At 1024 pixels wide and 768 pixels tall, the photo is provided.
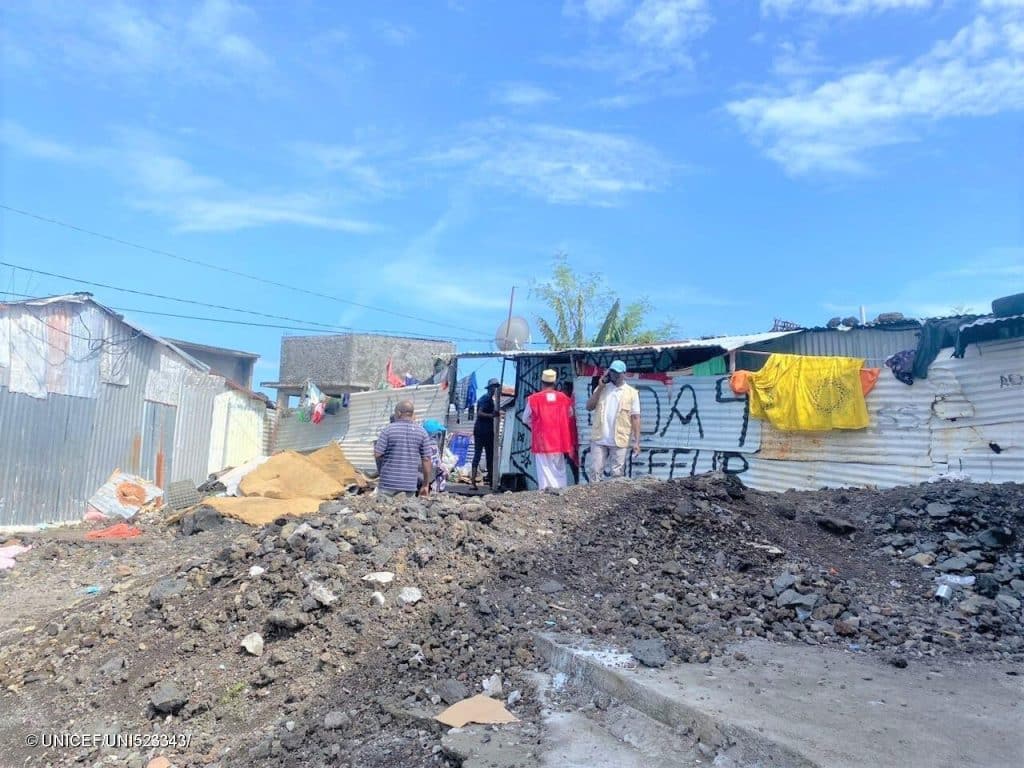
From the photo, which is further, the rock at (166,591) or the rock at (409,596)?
the rock at (166,591)

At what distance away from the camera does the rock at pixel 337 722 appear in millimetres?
4242

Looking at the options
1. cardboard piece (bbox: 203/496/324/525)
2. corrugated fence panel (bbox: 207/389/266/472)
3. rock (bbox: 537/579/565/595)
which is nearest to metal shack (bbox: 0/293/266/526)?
corrugated fence panel (bbox: 207/389/266/472)

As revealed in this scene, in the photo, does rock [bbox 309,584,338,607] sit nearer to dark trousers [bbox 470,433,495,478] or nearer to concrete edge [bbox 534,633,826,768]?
concrete edge [bbox 534,633,826,768]

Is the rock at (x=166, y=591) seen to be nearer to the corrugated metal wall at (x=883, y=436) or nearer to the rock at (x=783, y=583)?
the rock at (x=783, y=583)

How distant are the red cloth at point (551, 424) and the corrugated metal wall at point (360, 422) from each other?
20.5ft

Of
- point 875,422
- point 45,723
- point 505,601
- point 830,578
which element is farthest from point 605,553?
point 875,422

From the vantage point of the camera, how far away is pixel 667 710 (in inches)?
143

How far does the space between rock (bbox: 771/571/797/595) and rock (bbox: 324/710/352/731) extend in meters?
2.77

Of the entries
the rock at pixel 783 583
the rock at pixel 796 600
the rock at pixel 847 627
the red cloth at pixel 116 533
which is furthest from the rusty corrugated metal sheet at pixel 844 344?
the red cloth at pixel 116 533

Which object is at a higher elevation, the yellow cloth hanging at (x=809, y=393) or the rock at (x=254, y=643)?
the yellow cloth hanging at (x=809, y=393)

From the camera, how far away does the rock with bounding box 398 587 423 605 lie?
540cm

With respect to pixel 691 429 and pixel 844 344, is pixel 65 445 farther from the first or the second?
pixel 844 344

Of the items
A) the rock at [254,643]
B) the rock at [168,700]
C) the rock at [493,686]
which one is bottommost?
the rock at [168,700]

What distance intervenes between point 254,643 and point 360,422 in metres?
13.4
